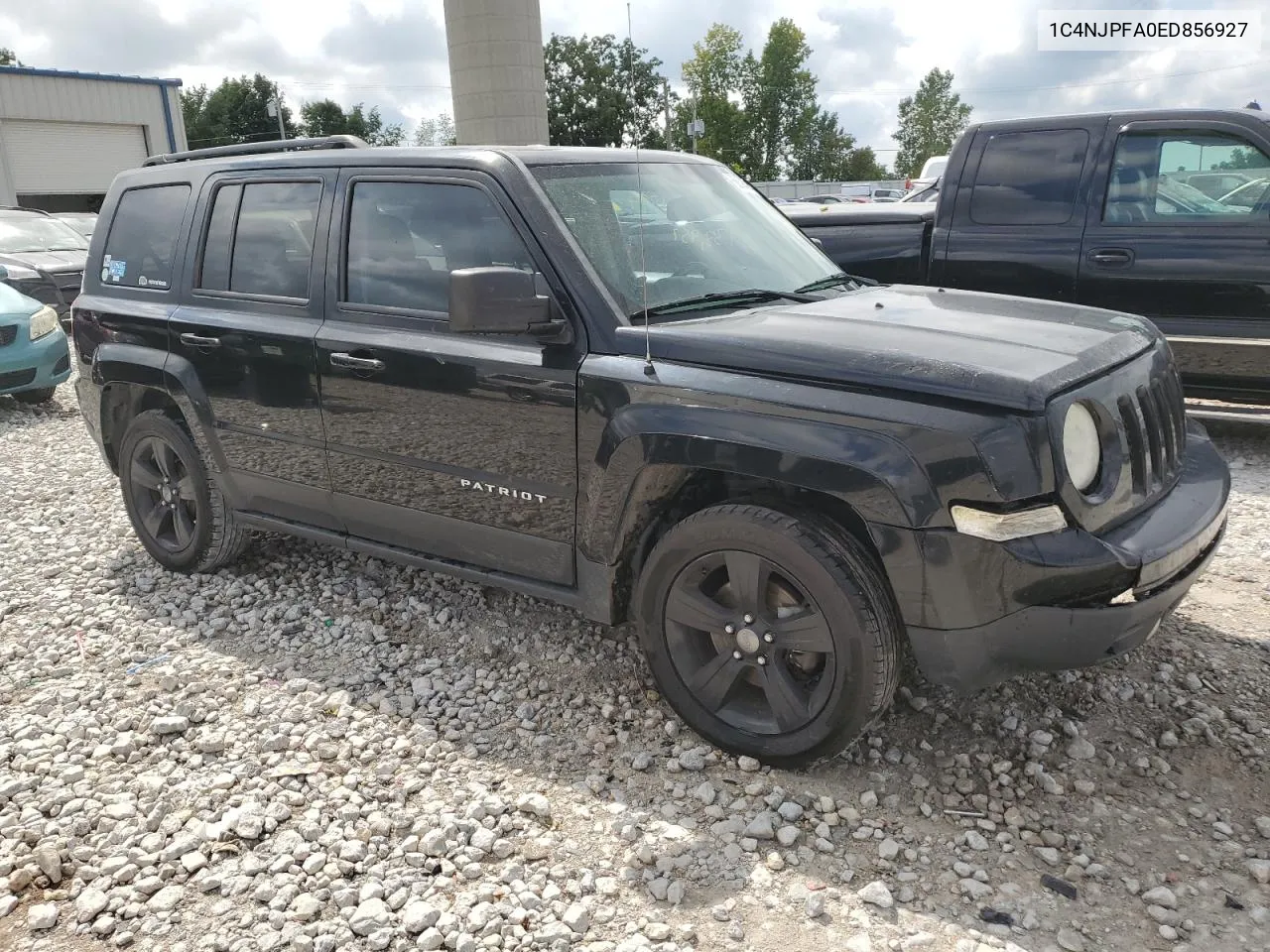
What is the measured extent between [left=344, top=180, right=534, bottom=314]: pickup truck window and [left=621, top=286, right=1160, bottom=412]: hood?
691 mm

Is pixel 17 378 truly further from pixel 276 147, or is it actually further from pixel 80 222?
pixel 80 222

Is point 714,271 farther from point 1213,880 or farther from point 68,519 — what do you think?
point 68,519

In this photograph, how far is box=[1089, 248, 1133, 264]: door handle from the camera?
625 cm

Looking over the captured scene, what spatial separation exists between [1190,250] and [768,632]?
180 inches

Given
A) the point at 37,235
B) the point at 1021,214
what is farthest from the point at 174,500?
the point at 37,235

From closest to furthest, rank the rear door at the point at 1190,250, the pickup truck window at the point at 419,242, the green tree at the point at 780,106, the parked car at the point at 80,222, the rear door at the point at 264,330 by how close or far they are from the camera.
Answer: the pickup truck window at the point at 419,242
the rear door at the point at 264,330
the rear door at the point at 1190,250
the parked car at the point at 80,222
the green tree at the point at 780,106

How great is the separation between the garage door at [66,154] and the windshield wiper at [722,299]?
32738 mm

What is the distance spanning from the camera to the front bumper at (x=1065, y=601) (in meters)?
2.68

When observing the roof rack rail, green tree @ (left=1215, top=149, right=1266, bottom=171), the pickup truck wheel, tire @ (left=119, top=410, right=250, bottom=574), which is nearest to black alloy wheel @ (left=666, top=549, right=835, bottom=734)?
the pickup truck wheel

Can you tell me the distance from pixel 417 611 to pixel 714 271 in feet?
6.46

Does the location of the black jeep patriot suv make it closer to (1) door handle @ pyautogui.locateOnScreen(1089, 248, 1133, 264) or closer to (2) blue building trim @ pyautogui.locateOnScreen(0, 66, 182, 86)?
(1) door handle @ pyautogui.locateOnScreen(1089, 248, 1133, 264)

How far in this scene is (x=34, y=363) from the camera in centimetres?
893

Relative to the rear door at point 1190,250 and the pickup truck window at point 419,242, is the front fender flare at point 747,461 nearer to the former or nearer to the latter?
the pickup truck window at point 419,242

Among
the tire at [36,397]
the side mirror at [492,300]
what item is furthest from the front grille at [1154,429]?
the tire at [36,397]
